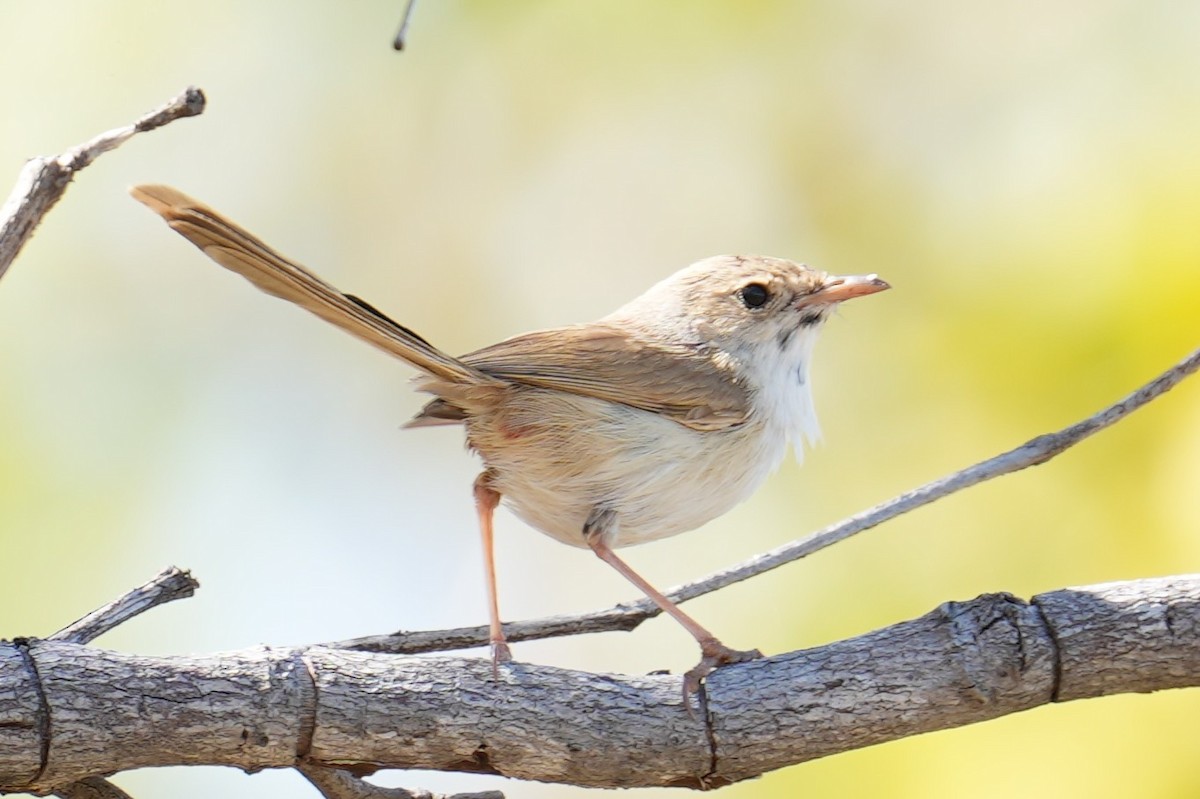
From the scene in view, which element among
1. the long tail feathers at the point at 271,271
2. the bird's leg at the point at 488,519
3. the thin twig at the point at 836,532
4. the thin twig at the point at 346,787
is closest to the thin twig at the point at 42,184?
the long tail feathers at the point at 271,271

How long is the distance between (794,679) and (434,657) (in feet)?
2.15

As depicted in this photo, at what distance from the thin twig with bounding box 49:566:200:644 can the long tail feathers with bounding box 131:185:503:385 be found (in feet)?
1.91

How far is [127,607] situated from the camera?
2.12 m

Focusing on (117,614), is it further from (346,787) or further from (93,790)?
(346,787)

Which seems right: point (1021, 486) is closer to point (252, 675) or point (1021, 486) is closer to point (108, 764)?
point (252, 675)

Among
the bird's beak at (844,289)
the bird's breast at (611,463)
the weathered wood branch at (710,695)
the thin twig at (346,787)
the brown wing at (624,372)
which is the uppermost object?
the bird's beak at (844,289)

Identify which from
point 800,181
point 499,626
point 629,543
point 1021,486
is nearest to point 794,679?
point 499,626

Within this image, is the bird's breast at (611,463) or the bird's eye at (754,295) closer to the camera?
the bird's breast at (611,463)

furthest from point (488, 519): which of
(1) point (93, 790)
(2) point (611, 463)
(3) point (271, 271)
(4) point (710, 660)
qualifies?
(1) point (93, 790)

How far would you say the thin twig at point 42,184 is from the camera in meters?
2.23

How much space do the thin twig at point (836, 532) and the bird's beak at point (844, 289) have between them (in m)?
0.92

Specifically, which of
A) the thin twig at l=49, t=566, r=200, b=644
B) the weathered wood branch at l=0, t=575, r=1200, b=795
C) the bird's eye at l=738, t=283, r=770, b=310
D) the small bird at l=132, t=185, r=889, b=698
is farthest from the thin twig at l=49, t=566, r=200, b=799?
the bird's eye at l=738, t=283, r=770, b=310

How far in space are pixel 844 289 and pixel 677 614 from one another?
106 cm

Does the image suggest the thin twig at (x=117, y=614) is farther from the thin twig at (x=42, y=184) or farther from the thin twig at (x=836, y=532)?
the thin twig at (x=42, y=184)
